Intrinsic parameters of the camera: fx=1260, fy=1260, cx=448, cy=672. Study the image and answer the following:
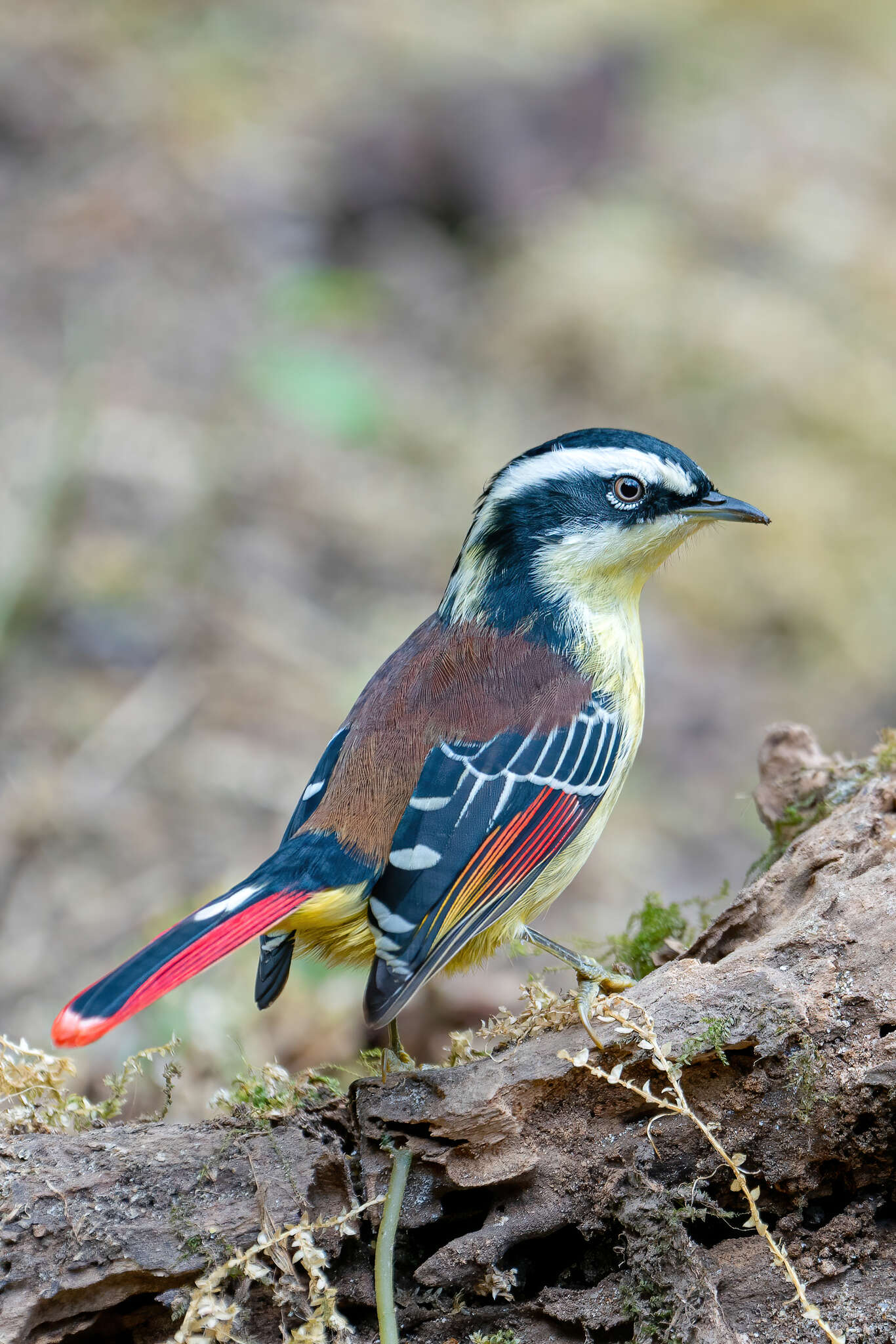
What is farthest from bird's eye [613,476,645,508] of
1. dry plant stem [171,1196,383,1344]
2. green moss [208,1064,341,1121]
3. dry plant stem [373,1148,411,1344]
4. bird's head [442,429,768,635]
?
dry plant stem [171,1196,383,1344]

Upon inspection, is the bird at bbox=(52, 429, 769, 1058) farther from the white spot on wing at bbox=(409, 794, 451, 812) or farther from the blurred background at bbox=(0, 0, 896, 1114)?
the blurred background at bbox=(0, 0, 896, 1114)

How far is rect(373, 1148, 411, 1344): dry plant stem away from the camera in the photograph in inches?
109

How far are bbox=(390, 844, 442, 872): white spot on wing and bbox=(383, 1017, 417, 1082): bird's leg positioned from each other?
1.30 ft

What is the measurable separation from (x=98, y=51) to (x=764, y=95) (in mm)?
7505

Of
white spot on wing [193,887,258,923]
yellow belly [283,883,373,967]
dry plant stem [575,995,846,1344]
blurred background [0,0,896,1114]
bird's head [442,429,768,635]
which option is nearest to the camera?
dry plant stem [575,995,846,1344]

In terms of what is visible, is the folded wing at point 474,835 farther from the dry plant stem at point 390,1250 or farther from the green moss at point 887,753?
the green moss at point 887,753

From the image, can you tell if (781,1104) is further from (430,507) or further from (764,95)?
(764,95)

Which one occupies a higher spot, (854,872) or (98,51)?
(98,51)

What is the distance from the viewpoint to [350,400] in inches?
364

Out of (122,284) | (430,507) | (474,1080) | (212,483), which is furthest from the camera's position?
(122,284)

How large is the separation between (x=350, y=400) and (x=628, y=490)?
548cm

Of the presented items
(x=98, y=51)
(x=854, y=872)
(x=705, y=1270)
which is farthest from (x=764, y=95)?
(x=705, y=1270)

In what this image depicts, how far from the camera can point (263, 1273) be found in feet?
9.10

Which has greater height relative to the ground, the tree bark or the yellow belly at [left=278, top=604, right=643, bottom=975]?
the yellow belly at [left=278, top=604, right=643, bottom=975]
